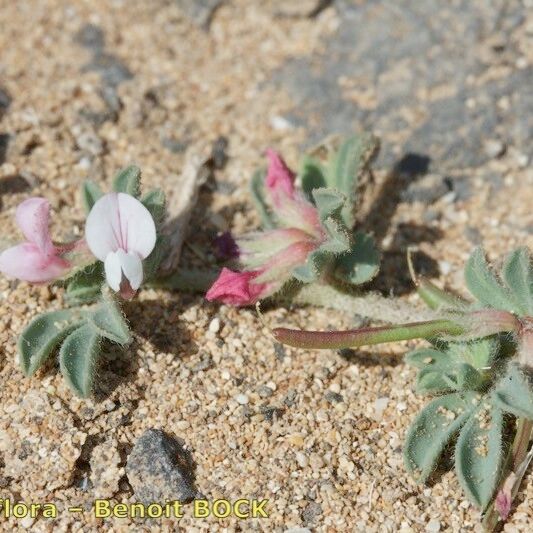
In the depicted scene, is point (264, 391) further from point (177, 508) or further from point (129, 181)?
point (129, 181)

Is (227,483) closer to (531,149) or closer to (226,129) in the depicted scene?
(226,129)

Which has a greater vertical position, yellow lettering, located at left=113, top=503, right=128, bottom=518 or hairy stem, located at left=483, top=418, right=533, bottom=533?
hairy stem, located at left=483, top=418, right=533, bottom=533

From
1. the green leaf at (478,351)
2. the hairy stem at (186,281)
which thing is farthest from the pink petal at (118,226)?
the green leaf at (478,351)

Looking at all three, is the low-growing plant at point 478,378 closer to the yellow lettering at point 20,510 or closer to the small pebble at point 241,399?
the small pebble at point 241,399

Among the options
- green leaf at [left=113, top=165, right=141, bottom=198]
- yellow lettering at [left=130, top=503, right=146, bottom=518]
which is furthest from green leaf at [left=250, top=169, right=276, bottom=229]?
yellow lettering at [left=130, top=503, right=146, bottom=518]

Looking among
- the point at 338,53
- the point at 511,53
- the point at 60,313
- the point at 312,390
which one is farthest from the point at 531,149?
the point at 60,313

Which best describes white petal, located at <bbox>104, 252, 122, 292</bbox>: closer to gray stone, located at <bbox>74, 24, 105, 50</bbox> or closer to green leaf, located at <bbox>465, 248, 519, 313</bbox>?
green leaf, located at <bbox>465, 248, 519, 313</bbox>
